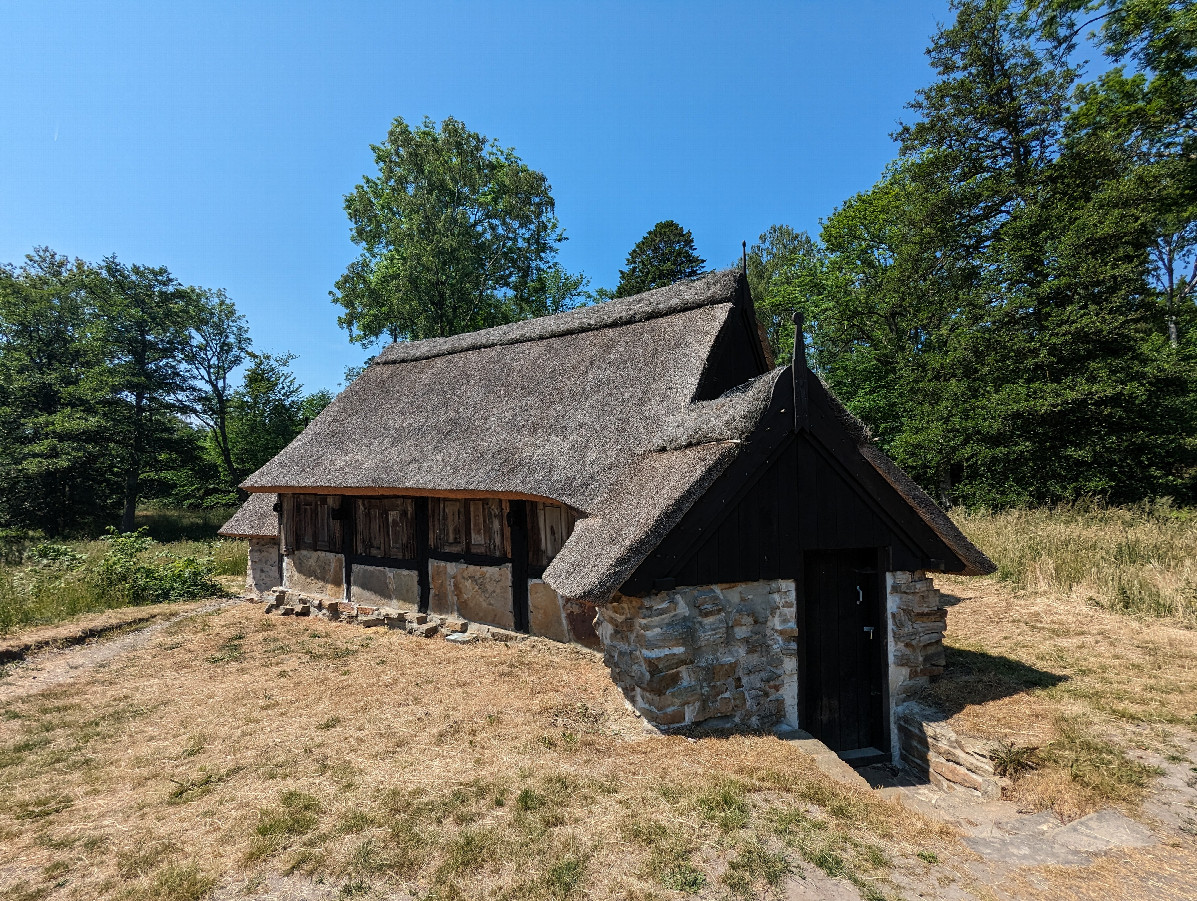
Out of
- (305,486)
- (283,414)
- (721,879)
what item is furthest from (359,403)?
(283,414)

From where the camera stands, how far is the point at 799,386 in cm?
571

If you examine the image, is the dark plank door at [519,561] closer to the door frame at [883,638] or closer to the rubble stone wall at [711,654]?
the rubble stone wall at [711,654]

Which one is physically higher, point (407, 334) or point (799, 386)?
point (407, 334)

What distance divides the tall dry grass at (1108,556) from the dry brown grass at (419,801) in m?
7.68

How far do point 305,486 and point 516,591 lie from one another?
5206 mm

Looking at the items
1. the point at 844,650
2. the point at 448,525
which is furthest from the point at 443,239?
the point at 844,650

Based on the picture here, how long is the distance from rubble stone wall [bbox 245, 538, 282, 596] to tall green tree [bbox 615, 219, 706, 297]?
72.7ft

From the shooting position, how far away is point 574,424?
28.9 feet

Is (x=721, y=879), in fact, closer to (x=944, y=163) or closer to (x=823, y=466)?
(x=823, y=466)

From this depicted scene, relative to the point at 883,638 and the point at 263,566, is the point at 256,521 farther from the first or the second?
the point at 883,638

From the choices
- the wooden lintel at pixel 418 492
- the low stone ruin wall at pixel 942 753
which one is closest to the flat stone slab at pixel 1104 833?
the low stone ruin wall at pixel 942 753

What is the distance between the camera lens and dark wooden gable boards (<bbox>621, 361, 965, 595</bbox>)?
5457mm

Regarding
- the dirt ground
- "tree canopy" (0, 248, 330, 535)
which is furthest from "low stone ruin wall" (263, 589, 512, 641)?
"tree canopy" (0, 248, 330, 535)

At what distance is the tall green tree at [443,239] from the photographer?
24.8m
